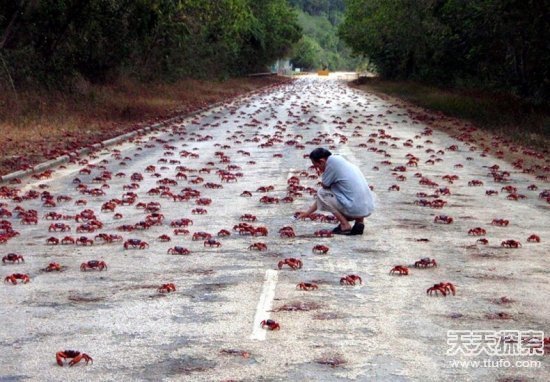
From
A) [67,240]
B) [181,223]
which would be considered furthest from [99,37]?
[67,240]

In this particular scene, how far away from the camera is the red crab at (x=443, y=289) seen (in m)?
7.68

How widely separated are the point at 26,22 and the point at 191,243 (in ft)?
73.5

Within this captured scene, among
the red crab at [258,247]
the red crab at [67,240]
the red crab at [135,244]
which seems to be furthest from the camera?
the red crab at [67,240]

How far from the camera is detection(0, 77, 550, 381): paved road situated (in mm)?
5969

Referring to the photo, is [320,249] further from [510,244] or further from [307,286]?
[510,244]

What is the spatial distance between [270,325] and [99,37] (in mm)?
29244

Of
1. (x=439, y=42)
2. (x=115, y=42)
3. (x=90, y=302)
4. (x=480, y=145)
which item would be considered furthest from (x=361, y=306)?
(x=439, y=42)

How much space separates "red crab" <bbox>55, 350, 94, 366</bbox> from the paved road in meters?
0.05

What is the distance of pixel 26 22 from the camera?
30.1 meters

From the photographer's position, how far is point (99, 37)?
34.1 m

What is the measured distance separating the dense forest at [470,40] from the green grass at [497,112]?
2.79 ft

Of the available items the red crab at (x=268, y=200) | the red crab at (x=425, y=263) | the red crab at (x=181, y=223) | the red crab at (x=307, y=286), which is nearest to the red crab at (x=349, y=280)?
the red crab at (x=307, y=286)

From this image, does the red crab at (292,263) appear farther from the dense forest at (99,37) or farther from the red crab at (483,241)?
the dense forest at (99,37)

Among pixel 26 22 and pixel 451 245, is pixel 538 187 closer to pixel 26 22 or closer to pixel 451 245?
pixel 451 245
